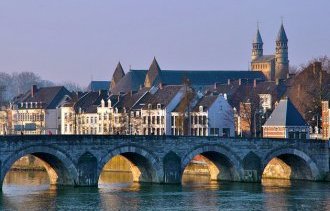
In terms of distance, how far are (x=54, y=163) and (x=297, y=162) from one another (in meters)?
21.2

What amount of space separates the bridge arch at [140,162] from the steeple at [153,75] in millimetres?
72050

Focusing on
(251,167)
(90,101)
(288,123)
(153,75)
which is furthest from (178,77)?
(251,167)

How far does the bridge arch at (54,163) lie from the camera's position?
72062 millimetres

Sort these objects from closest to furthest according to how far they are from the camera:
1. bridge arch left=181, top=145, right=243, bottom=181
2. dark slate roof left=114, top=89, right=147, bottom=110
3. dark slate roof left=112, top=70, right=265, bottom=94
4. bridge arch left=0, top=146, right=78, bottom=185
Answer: bridge arch left=0, top=146, right=78, bottom=185 → bridge arch left=181, top=145, right=243, bottom=181 → dark slate roof left=114, top=89, right=147, bottom=110 → dark slate roof left=112, top=70, right=265, bottom=94

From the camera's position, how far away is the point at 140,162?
81438 mm

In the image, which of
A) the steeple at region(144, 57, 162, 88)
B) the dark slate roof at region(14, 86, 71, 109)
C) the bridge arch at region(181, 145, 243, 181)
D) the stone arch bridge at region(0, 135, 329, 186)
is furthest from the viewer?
the steeple at region(144, 57, 162, 88)

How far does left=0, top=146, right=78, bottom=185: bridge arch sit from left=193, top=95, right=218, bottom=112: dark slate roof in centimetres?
4212

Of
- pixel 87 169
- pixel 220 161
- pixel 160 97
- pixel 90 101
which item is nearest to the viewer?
pixel 87 169

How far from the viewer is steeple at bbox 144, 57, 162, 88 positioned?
509 ft

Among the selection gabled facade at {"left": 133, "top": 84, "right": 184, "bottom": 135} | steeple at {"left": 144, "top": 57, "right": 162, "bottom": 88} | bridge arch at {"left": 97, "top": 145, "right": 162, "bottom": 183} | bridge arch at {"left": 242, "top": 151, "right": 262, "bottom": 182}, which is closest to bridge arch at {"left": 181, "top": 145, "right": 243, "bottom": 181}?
bridge arch at {"left": 242, "top": 151, "right": 262, "bottom": 182}

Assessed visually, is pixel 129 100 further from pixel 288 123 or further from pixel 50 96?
pixel 288 123

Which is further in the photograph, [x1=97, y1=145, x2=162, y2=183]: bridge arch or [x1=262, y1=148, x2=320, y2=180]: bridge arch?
[x1=262, y1=148, x2=320, y2=180]: bridge arch

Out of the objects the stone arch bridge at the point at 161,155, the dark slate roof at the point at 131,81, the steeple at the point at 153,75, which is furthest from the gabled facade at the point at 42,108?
the stone arch bridge at the point at 161,155

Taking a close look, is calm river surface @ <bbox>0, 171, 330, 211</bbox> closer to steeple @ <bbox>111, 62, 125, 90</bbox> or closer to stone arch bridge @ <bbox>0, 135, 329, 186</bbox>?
stone arch bridge @ <bbox>0, 135, 329, 186</bbox>
